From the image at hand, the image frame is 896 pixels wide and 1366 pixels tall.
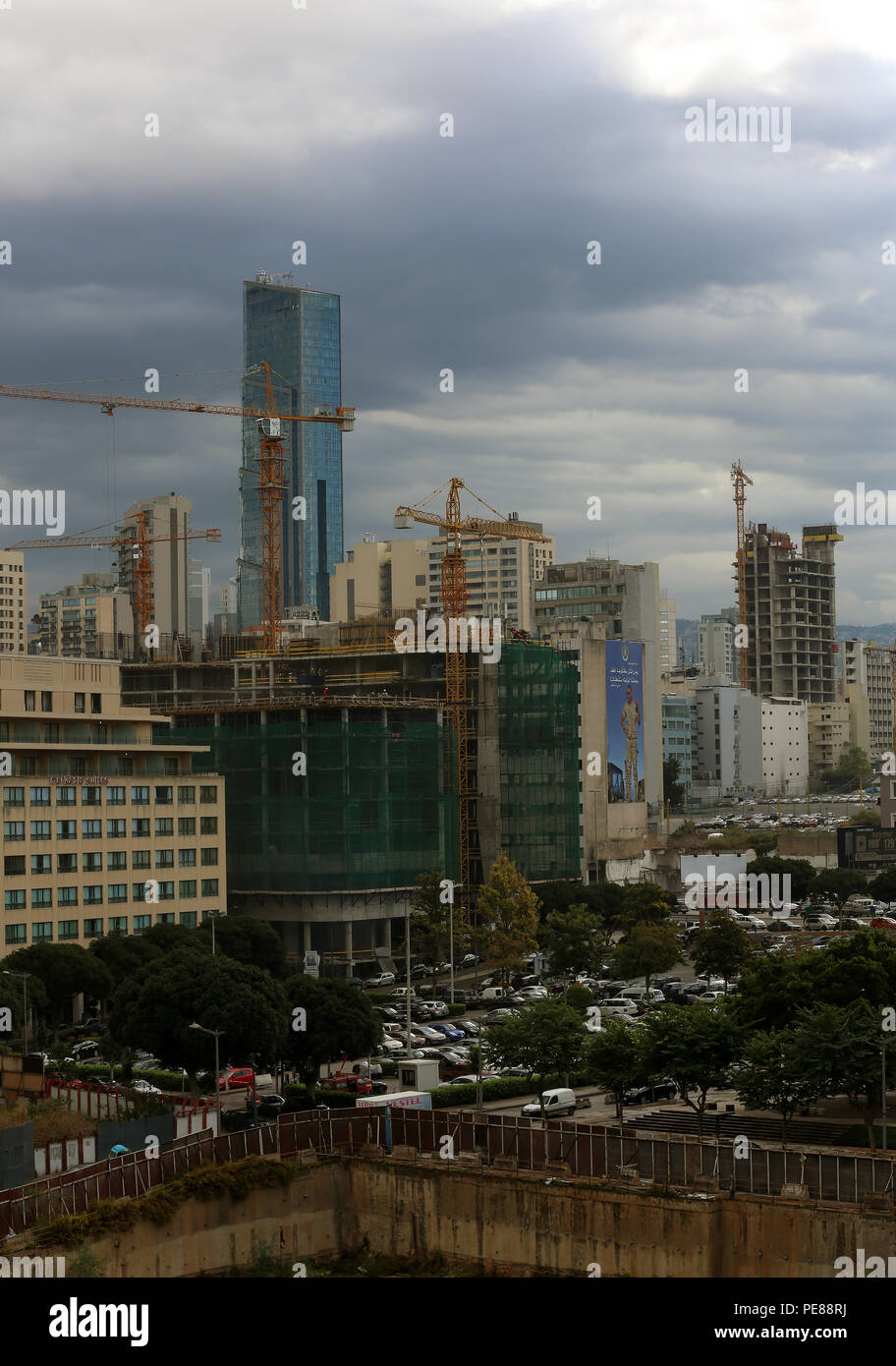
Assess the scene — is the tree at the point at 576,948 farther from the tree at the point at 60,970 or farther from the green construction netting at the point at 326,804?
the tree at the point at 60,970

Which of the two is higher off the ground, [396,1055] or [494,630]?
[494,630]

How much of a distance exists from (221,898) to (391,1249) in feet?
144

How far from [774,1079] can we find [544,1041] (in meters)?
8.58

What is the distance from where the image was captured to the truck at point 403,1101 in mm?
42594

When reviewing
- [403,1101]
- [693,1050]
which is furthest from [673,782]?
[403,1101]

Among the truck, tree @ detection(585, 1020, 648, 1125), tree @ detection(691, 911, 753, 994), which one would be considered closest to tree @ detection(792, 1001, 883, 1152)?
tree @ detection(585, 1020, 648, 1125)

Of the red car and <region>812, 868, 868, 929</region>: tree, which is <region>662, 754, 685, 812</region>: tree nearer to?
<region>812, 868, 868, 929</region>: tree

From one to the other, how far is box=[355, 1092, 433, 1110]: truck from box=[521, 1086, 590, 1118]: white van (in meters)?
5.13

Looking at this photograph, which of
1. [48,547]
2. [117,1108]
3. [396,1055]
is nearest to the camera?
[117,1108]

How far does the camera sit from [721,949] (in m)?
71.0
